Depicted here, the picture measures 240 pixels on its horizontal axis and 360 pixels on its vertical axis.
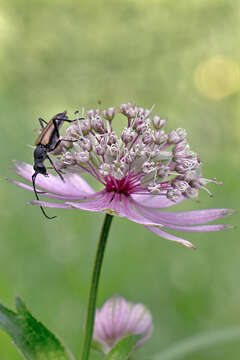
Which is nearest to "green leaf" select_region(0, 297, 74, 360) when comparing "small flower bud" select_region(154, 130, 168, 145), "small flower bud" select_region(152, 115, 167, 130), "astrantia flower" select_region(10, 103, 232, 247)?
"astrantia flower" select_region(10, 103, 232, 247)

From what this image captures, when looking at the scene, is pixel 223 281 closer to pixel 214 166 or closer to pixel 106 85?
pixel 214 166

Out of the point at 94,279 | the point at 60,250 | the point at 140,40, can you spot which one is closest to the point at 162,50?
the point at 140,40

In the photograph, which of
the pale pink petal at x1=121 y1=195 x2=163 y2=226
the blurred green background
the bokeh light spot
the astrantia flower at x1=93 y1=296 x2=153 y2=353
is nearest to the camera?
the pale pink petal at x1=121 y1=195 x2=163 y2=226

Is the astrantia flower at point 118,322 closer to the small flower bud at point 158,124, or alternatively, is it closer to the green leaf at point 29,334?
the green leaf at point 29,334

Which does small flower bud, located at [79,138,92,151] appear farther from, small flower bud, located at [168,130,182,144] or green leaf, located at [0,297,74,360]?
green leaf, located at [0,297,74,360]

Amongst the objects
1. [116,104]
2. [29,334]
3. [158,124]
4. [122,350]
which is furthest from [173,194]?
[116,104]

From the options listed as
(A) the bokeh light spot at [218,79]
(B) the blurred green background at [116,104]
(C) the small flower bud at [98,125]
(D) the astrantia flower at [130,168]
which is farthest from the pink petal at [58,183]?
(A) the bokeh light spot at [218,79]

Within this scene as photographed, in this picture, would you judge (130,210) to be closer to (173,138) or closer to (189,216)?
(189,216)
